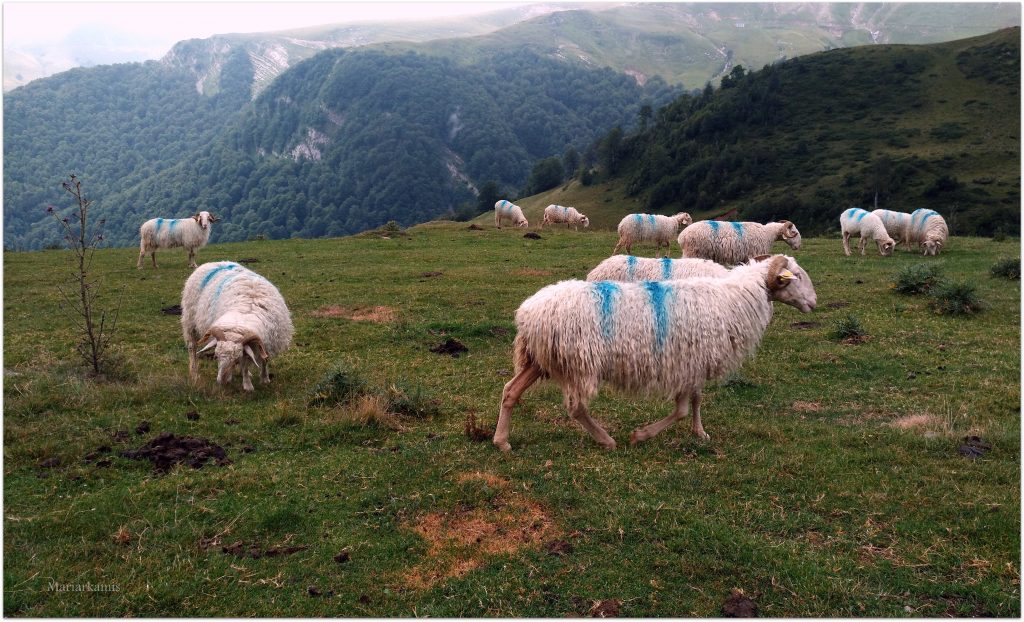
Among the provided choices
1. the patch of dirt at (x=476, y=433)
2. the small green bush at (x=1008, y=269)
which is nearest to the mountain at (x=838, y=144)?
the small green bush at (x=1008, y=269)

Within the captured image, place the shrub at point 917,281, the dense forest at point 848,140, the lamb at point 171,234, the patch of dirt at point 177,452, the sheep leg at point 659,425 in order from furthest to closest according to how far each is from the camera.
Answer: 1. the dense forest at point 848,140
2. the lamb at point 171,234
3. the shrub at point 917,281
4. the sheep leg at point 659,425
5. the patch of dirt at point 177,452

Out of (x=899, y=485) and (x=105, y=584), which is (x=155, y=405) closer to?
(x=105, y=584)

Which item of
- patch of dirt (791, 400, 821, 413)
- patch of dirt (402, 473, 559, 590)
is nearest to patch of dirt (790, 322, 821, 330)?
patch of dirt (791, 400, 821, 413)

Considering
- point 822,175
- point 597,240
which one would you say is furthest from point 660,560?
point 822,175

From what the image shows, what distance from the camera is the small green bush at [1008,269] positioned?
63.0 ft

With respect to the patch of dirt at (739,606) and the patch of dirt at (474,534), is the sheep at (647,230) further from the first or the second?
the patch of dirt at (739,606)

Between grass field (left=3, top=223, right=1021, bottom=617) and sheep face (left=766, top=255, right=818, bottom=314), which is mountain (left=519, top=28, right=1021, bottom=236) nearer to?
sheep face (left=766, top=255, right=818, bottom=314)

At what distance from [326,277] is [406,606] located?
19.7 m

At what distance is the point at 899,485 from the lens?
6.74 meters

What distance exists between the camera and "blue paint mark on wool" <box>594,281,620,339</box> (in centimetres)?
793

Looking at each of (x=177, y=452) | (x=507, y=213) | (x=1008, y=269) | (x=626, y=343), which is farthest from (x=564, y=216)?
(x=177, y=452)

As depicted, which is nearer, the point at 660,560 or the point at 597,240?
the point at 660,560

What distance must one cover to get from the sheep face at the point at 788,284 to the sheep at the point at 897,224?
21788mm

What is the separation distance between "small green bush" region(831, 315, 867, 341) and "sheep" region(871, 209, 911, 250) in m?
17.0
